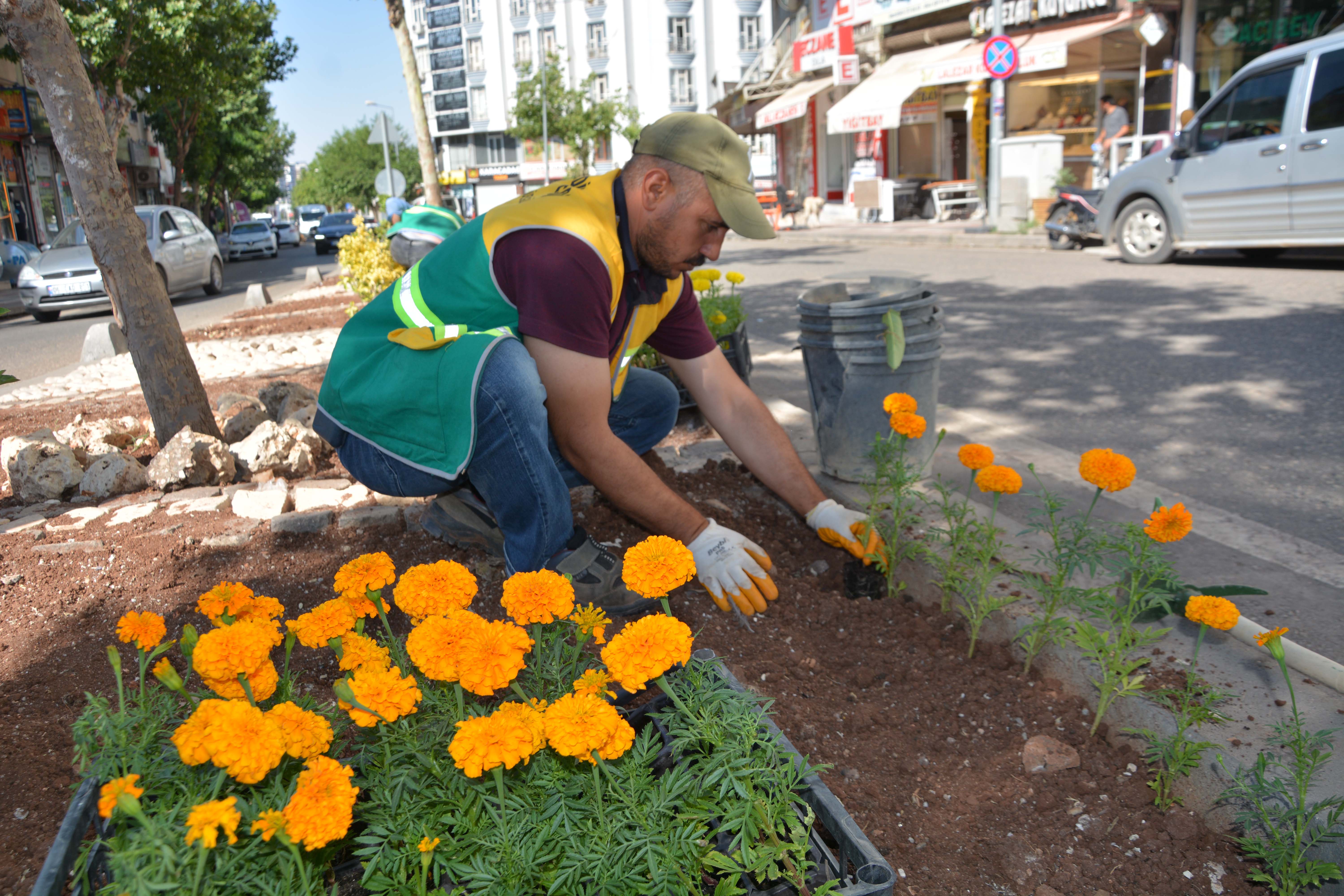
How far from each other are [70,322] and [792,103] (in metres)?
19.4

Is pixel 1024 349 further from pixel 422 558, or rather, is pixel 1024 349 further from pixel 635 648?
pixel 635 648

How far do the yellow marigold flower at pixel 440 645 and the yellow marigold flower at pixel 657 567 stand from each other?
0.88ft

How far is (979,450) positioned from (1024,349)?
4.34 metres

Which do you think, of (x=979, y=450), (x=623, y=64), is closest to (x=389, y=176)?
(x=979, y=450)

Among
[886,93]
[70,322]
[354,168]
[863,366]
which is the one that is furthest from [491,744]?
[354,168]

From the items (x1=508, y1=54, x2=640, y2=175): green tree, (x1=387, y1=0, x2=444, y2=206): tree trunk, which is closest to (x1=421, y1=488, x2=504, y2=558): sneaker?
(x1=387, y1=0, x2=444, y2=206): tree trunk

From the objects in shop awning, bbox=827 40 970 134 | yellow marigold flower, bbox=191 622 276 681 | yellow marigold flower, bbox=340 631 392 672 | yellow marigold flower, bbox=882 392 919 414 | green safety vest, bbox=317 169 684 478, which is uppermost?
shop awning, bbox=827 40 970 134

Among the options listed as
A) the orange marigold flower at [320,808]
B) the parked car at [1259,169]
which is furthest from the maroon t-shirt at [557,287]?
the parked car at [1259,169]

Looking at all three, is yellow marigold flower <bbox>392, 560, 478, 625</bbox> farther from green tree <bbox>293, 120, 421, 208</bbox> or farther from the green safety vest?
green tree <bbox>293, 120, 421, 208</bbox>

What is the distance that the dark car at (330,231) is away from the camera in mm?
33875

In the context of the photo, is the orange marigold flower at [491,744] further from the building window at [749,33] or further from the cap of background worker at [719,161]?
the building window at [749,33]

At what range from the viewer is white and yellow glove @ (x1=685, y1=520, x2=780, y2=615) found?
2400mm

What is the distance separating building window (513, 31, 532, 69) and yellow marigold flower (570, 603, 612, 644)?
198 feet

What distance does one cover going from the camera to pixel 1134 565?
70.4 inches
